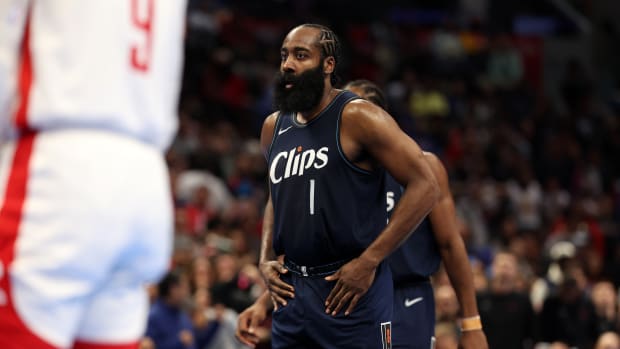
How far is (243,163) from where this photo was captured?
41.7 feet

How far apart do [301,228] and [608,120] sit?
15938mm

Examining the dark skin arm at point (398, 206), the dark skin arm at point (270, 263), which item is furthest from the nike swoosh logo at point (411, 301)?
the dark skin arm at point (398, 206)

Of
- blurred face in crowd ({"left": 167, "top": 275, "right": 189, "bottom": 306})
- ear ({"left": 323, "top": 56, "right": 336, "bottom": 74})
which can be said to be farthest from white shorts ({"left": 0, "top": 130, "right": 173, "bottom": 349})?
blurred face in crowd ({"left": 167, "top": 275, "right": 189, "bottom": 306})

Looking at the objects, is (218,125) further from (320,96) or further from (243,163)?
(320,96)

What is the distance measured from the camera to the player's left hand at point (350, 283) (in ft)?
13.5

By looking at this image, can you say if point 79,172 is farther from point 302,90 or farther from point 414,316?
point 414,316

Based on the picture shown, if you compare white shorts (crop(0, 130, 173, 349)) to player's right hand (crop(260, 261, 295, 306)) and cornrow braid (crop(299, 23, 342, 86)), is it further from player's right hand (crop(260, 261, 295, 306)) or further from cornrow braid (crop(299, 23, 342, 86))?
cornrow braid (crop(299, 23, 342, 86))

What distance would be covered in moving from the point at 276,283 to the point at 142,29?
6.51 ft

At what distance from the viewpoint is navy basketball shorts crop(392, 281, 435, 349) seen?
16.2ft

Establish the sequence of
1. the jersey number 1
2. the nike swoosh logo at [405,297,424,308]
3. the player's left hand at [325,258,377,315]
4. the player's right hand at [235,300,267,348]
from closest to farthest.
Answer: the jersey number 1, the player's left hand at [325,258,377,315], the player's right hand at [235,300,267,348], the nike swoosh logo at [405,297,424,308]

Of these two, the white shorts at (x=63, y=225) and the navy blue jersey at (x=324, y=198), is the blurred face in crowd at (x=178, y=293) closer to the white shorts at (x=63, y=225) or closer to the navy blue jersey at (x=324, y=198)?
the navy blue jersey at (x=324, y=198)

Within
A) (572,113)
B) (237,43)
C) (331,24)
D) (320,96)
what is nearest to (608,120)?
(572,113)

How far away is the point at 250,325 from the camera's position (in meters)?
4.56

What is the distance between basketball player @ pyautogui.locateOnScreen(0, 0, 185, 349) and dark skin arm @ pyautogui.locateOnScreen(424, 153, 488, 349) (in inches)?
102
